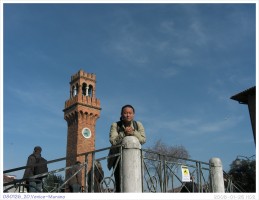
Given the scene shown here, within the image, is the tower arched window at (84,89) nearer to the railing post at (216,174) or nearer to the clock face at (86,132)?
the clock face at (86,132)

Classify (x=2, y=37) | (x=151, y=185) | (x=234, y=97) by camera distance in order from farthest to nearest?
1. (x=234, y=97)
2. (x=151, y=185)
3. (x=2, y=37)

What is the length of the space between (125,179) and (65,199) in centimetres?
110

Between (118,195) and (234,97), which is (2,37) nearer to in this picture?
(118,195)

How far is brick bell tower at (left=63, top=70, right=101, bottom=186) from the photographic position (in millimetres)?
42169

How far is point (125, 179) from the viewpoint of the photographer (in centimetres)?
529

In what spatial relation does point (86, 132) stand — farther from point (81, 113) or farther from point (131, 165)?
point (131, 165)

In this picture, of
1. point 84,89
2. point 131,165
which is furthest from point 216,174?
point 84,89

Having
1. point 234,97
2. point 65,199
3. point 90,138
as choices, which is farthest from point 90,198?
point 90,138

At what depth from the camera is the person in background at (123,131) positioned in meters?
5.64

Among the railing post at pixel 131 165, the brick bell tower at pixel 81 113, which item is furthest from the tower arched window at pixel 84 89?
the railing post at pixel 131 165

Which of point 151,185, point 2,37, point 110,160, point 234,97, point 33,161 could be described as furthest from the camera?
point 234,97

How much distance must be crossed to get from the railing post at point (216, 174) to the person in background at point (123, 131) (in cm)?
303

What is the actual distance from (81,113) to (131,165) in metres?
39.1

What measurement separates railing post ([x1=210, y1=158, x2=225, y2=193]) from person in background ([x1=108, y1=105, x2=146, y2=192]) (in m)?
3.03
